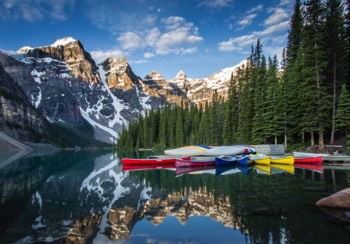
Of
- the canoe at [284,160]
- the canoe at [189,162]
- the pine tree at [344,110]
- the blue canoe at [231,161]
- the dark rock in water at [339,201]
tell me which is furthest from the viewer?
the pine tree at [344,110]

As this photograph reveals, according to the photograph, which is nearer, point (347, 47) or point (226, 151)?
point (226, 151)

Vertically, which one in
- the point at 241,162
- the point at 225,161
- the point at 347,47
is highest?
the point at 347,47

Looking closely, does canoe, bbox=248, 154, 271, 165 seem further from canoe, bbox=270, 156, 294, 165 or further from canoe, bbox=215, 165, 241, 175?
canoe, bbox=215, 165, 241, 175

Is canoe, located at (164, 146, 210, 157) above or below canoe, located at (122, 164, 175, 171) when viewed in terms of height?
above

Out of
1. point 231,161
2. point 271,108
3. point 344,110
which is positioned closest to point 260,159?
point 231,161

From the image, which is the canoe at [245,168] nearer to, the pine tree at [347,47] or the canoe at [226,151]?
the canoe at [226,151]

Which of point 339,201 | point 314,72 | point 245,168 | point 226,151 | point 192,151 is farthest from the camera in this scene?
point 192,151

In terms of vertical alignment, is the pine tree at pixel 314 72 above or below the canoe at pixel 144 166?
above

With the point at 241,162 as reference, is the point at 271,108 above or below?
above

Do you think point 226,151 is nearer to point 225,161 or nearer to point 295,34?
point 225,161

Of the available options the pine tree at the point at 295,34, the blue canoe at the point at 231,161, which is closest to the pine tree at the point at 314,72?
the blue canoe at the point at 231,161

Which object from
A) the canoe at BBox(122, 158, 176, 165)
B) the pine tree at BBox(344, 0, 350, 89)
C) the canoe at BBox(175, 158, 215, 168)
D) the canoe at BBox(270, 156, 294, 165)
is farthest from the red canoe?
the pine tree at BBox(344, 0, 350, 89)

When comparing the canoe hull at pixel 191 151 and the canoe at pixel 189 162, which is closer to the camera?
the canoe at pixel 189 162

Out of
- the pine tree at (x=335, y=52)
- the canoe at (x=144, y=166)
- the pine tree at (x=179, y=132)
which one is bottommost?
the canoe at (x=144, y=166)
